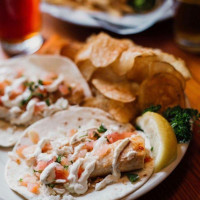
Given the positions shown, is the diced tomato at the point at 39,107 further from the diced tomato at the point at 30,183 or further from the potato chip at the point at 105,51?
the diced tomato at the point at 30,183

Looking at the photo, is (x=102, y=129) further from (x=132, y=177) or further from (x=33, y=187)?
(x=33, y=187)

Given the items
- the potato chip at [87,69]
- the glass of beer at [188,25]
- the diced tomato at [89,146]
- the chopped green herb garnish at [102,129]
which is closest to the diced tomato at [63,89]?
the potato chip at [87,69]

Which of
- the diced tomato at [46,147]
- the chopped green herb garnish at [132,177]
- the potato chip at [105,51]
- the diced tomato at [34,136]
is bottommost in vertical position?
the diced tomato at [34,136]

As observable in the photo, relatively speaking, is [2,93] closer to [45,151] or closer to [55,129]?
[55,129]

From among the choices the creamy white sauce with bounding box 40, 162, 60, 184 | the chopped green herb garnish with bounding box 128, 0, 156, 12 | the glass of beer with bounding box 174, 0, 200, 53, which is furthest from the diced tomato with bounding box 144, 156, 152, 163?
the chopped green herb garnish with bounding box 128, 0, 156, 12

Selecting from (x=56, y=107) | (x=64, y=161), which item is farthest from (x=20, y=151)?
(x=56, y=107)

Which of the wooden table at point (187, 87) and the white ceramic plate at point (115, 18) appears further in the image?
the white ceramic plate at point (115, 18)

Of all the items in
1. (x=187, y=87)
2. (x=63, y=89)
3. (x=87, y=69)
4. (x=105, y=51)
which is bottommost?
(x=187, y=87)

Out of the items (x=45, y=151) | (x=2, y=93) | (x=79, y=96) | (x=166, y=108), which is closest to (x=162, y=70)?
(x=166, y=108)
